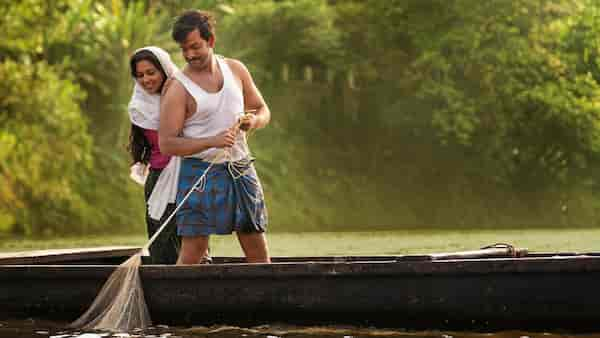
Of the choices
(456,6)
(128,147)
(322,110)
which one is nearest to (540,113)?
(456,6)

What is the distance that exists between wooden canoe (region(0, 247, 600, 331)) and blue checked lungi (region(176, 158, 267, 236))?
0.80ft

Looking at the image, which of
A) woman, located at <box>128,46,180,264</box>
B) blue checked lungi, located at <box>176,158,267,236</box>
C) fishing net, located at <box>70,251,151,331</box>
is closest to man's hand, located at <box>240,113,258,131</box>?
blue checked lungi, located at <box>176,158,267,236</box>

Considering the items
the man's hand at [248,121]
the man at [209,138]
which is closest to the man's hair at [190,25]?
the man at [209,138]

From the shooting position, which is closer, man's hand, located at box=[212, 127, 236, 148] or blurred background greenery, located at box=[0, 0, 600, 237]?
man's hand, located at box=[212, 127, 236, 148]

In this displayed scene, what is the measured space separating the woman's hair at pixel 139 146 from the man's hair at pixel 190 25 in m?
0.86

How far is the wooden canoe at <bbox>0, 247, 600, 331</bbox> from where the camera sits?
18.4 ft

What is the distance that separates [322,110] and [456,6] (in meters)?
2.80

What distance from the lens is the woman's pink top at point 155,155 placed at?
6.24 meters

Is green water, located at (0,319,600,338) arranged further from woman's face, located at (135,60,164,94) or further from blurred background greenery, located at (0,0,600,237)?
blurred background greenery, located at (0,0,600,237)

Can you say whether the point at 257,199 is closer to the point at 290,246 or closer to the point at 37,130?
the point at 290,246

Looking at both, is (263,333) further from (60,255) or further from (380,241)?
(380,241)

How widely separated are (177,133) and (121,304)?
101 cm

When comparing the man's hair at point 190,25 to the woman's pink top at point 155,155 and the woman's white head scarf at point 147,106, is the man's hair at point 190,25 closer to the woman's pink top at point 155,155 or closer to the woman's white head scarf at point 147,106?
the woman's white head scarf at point 147,106

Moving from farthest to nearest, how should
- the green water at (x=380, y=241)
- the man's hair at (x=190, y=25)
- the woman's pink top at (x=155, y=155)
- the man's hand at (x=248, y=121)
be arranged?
→ 1. the green water at (x=380, y=241)
2. the woman's pink top at (x=155, y=155)
3. the man's hand at (x=248, y=121)
4. the man's hair at (x=190, y=25)
